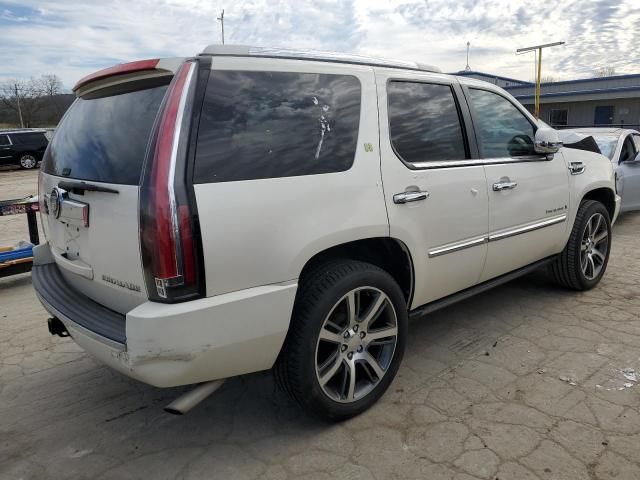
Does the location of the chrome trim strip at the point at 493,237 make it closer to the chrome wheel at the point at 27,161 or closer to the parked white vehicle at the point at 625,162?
the parked white vehicle at the point at 625,162

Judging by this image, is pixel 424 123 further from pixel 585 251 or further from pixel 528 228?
pixel 585 251

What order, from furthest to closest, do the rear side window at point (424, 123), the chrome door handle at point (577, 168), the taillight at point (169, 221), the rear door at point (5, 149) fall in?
the rear door at point (5, 149) → the chrome door handle at point (577, 168) → the rear side window at point (424, 123) → the taillight at point (169, 221)

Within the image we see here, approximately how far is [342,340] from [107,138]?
1.56 metres

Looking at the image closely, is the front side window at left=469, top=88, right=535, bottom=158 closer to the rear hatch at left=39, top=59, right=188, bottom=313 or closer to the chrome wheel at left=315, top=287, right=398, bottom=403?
the chrome wheel at left=315, top=287, right=398, bottom=403

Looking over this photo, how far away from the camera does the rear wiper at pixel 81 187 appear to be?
2.29 metres

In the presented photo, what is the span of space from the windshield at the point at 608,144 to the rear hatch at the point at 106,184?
737 centimetres

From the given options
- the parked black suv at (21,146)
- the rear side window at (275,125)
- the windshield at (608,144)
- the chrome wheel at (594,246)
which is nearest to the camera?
the rear side window at (275,125)

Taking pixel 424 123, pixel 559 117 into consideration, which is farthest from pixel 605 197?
pixel 559 117

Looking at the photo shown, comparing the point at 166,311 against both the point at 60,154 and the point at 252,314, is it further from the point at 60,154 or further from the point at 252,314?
the point at 60,154

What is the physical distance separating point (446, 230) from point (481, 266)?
1.81ft

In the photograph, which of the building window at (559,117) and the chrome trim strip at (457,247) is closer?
the chrome trim strip at (457,247)

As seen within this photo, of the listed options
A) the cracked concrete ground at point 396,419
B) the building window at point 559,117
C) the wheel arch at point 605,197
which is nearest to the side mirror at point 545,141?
the wheel arch at point 605,197

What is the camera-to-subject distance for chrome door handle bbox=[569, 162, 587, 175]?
13.8 ft

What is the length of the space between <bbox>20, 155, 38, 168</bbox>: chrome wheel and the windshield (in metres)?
23.9
